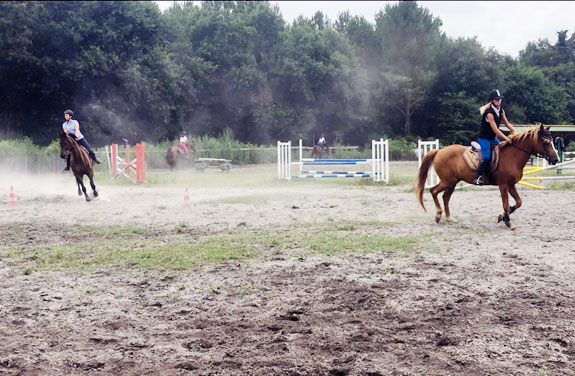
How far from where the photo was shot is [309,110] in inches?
2366

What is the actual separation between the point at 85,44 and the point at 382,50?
3612 cm

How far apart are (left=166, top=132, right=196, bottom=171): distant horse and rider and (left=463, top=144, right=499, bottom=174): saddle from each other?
2303 cm

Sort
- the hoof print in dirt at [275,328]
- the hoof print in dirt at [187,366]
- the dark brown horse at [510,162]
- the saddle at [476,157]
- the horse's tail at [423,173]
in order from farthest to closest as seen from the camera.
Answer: the horse's tail at [423,173] < the saddle at [476,157] < the dark brown horse at [510,162] < the hoof print in dirt at [275,328] < the hoof print in dirt at [187,366]

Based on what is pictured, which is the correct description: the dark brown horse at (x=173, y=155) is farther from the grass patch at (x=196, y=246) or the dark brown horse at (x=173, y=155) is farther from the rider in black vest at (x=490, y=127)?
the rider in black vest at (x=490, y=127)

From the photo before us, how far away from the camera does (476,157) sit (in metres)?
11.2

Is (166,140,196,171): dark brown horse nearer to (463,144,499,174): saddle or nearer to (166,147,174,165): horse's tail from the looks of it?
(166,147,174,165): horse's tail

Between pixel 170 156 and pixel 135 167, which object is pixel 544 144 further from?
pixel 170 156

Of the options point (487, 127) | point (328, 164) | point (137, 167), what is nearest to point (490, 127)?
point (487, 127)

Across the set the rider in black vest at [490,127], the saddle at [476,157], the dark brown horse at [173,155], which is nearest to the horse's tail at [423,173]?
the saddle at [476,157]

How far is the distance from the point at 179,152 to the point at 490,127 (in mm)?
24367

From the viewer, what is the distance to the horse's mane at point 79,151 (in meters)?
16.2

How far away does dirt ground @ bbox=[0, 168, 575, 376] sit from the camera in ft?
14.7

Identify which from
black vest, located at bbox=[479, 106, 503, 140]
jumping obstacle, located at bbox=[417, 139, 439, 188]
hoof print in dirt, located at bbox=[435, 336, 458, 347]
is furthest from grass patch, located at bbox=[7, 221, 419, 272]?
jumping obstacle, located at bbox=[417, 139, 439, 188]

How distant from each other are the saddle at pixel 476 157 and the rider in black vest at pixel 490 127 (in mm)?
76
